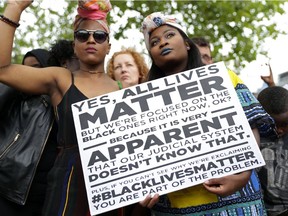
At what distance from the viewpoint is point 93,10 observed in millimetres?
2752

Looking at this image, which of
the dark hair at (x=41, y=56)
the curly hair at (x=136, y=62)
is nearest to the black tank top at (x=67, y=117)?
the dark hair at (x=41, y=56)

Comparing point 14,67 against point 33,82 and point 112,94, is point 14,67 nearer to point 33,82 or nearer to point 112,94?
point 33,82

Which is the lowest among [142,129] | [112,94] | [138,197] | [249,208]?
[249,208]

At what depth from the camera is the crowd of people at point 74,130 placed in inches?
93.3

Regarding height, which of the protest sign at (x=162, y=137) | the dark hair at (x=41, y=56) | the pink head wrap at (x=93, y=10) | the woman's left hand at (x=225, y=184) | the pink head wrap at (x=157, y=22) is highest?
the pink head wrap at (x=93, y=10)

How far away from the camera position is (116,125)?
2.43 m

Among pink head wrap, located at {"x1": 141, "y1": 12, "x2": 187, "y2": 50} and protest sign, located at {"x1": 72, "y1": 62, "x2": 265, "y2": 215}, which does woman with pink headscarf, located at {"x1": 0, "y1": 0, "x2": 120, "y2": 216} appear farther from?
pink head wrap, located at {"x1": 141, "y1": 12, "x2": 187, "y2": 50}

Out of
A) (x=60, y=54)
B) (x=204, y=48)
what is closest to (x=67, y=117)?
(x=60, y=54)

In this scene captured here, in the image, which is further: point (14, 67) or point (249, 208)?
point (14, 67)

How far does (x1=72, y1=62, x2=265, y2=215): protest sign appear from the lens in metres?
2.28

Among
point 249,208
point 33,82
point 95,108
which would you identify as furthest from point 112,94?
point 249,208

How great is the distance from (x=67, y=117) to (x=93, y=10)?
2.07 ft

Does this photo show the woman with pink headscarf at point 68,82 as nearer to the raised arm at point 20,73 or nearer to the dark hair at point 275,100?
the raised arm at point 20,73

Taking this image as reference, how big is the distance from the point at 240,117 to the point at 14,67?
116cm
